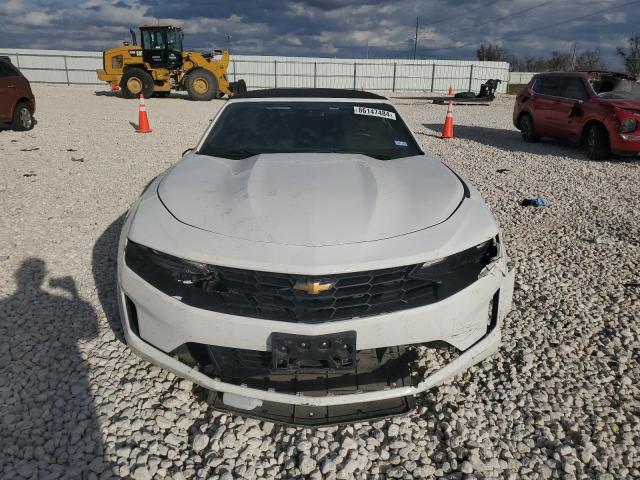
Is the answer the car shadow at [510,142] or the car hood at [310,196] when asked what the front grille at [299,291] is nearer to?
the car hood at [310,196]

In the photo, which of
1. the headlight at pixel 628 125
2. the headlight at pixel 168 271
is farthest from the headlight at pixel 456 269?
the headlight at pixel 628 125

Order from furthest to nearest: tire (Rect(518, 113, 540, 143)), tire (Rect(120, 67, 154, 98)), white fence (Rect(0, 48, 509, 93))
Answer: white fence (Rect(0, 48, 509, 93))
tire (Rect(120, 67, 154, 98))
tire (Rect(518, 113, 540, 143))

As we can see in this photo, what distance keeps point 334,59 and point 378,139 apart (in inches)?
1249

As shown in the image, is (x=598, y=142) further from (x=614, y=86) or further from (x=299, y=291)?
(x=299, y=291)

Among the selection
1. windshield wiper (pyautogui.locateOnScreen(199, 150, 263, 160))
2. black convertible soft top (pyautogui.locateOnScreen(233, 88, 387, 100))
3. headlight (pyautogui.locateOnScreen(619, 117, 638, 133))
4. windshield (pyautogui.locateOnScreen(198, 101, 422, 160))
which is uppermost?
black convertible soft top (pyautogui.locateOnScreen(233, 88, 387, 100))

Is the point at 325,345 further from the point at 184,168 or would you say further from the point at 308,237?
the point at 184,168

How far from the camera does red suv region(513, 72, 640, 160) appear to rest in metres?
8.46

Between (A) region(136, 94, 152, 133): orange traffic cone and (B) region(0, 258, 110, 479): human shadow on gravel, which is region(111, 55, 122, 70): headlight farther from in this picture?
(B) region(0, 258, 110, 479): human shadow on gravel

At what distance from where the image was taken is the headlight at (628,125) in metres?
8.34

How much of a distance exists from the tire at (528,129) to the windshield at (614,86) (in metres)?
1.57

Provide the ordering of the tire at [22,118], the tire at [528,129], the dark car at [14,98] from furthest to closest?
the tire at [528,129], the tire at [22,118], the dark car at [14,98]

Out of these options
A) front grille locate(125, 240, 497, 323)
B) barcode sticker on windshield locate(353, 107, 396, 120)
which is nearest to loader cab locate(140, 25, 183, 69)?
barcode sticker on windshield locate(353, 107, 396, 120)

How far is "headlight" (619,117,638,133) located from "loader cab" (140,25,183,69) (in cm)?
1647

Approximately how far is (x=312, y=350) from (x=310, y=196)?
0.82 meters
